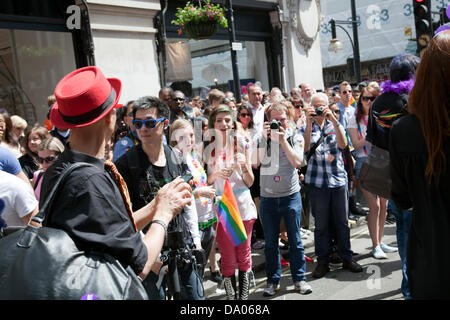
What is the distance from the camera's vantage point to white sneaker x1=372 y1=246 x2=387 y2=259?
207 inches

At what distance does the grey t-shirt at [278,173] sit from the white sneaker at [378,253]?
→ 1.53m

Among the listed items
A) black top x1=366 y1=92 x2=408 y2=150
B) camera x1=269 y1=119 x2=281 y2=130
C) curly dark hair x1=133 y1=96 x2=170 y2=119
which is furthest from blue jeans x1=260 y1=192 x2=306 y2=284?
curly dark hair x1=133 y1=96 x2=170 y2=119

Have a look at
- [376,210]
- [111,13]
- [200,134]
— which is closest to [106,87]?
[200,134]

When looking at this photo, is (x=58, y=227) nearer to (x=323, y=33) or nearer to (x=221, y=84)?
(x=221, y=84)

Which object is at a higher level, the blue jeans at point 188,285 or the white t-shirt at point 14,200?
the white t-shirt at point 14,200

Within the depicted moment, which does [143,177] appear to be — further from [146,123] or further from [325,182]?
[325,182]

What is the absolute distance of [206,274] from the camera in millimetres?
5293

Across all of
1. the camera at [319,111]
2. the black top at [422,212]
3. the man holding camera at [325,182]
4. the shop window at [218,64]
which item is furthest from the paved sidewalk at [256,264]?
the shop window at [218,64]

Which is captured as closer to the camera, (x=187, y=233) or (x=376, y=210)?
(x=187, y=233)

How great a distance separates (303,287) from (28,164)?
331 centimetres

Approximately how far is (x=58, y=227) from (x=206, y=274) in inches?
153

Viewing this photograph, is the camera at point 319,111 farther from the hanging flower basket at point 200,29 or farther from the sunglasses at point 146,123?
the hanging flower basket at point 200,29

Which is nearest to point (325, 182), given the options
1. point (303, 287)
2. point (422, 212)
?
point (303, 287)

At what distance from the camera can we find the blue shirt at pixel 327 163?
4906 millimetres
